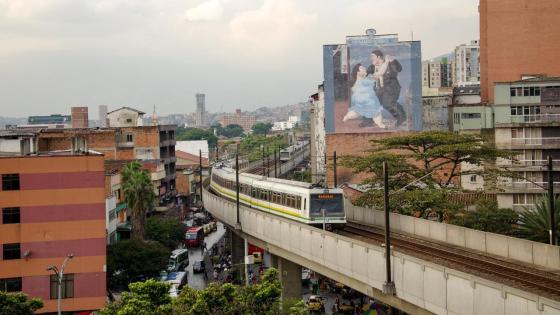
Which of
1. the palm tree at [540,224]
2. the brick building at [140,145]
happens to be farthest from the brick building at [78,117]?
the palm tree at [540,224]

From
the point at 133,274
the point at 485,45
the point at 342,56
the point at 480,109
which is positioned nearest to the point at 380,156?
the point at 133,274

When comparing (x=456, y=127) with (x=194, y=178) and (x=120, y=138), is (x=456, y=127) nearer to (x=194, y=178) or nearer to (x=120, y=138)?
(x=120, y=138)

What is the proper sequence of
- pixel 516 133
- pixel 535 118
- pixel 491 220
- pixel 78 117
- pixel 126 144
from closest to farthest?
pixel 491 220 < pixel 516 133 < pixel 535 118 < pixel 126 144 < pixel 78 117

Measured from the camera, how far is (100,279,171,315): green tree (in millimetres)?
28797

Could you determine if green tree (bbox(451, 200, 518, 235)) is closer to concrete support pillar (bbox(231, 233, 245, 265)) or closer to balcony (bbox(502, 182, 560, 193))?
balcony (bbox(502, 182, 560, 193))

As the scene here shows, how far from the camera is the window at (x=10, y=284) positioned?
43.5 metres

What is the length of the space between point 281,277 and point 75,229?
37.8 ft

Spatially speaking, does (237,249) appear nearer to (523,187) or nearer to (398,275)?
(523,187)

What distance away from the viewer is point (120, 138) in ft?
309

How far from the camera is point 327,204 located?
4328 cm

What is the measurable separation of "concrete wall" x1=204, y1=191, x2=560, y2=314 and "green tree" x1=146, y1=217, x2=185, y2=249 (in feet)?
87.2

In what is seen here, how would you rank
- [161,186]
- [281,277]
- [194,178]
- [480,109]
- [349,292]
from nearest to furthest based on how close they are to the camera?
[281,277] → [349,292] → [480,109] → [161,186] → [194,178]

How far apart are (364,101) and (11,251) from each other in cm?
5267

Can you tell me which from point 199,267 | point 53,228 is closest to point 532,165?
point 199,267
